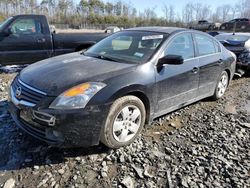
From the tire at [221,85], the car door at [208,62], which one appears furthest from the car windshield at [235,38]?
the car door at [208,62]

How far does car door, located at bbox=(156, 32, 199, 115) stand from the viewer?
370 centimetres

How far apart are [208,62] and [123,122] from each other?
227cm

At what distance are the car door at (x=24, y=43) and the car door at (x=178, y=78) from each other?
14.7 ft

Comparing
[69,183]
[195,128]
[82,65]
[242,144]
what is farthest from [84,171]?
[242,144]

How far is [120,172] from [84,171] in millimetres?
412

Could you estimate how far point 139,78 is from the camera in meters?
3.32

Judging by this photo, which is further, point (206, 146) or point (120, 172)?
point (206, 146)

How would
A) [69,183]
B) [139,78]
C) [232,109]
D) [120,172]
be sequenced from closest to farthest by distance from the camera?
[69,183]
[120,172]
[139,78]
[232,109]

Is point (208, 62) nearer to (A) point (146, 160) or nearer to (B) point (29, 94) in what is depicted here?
(A) point (146, 160)

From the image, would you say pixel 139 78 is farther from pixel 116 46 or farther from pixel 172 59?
pixel 116 46

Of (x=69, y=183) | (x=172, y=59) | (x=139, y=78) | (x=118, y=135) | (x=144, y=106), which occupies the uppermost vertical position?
(x=172, y=59)

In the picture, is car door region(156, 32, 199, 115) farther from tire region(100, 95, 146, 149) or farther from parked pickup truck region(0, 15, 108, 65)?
parked pickup truck region(0, 15, 108, 65)

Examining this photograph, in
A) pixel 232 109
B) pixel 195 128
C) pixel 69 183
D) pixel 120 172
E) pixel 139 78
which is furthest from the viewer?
pixel 232 109

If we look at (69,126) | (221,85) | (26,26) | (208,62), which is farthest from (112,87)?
(26,26)
